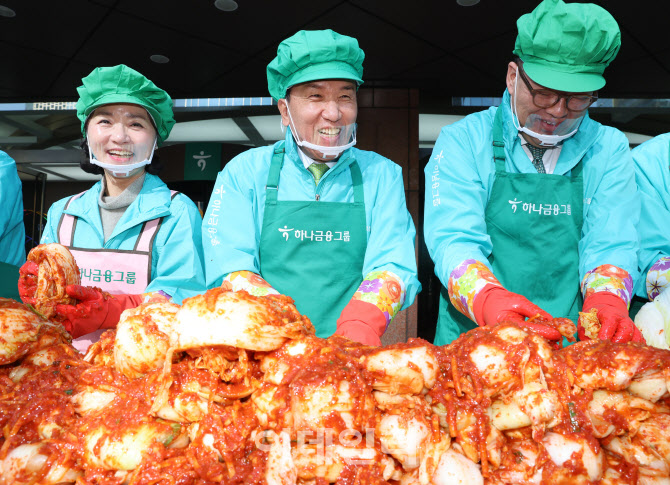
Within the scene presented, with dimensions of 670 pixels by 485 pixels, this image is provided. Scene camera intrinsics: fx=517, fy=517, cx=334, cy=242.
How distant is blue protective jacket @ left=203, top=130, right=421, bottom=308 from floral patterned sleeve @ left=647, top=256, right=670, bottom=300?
1.09m

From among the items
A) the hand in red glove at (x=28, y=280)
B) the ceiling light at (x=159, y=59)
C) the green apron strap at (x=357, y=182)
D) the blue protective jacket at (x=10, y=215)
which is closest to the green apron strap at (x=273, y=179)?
the green apron strap at (x=357, y=182)

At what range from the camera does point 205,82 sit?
6801 mm

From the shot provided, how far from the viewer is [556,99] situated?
230 cm

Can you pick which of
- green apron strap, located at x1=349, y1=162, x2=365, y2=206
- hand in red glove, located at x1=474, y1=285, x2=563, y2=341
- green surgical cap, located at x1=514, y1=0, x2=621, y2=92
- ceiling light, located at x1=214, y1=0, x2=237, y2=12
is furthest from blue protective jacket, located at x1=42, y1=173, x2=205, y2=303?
ceiling light, located at x1=214, y1=0, x2=237, y2=12

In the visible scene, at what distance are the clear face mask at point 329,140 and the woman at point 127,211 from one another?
0.88 meters

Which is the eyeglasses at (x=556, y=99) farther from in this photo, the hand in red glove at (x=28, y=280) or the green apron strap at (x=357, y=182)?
the hand in red glove at (x=28, y=280)

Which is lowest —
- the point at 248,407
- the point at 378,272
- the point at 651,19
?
the point at 248,407

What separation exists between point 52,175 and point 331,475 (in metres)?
8.58

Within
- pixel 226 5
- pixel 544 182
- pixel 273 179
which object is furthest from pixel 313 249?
pixel 226 5

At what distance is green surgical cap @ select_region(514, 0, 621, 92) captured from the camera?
2.23 meters

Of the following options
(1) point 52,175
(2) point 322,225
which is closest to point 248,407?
(2) point 322,225

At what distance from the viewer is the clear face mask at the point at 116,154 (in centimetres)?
292

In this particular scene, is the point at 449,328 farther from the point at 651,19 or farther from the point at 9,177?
the point at 651,19

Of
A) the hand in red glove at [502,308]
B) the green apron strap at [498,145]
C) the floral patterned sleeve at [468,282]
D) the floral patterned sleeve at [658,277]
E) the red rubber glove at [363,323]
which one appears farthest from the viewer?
the green apron strap at [498,145]
